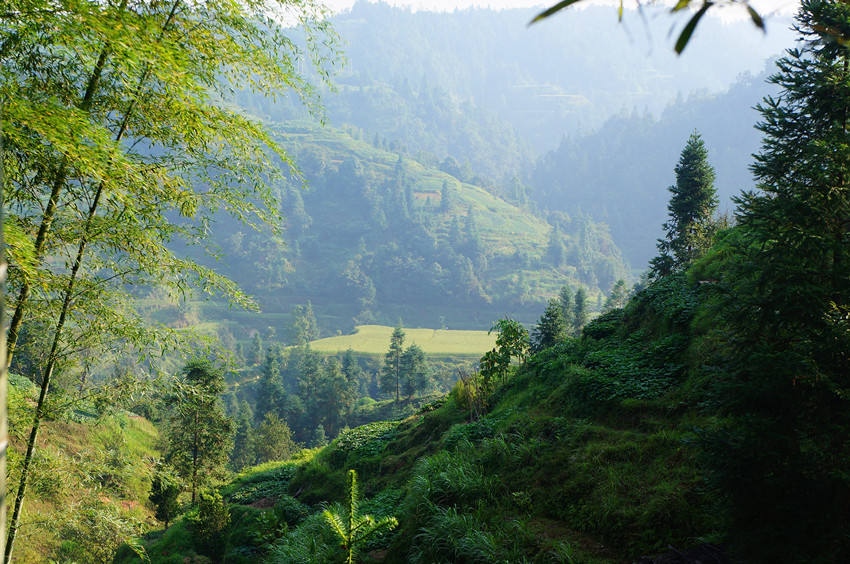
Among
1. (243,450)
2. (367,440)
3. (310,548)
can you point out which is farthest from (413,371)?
(310,548)

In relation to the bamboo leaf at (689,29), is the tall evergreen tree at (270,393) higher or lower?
lower

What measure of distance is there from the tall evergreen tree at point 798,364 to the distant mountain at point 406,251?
13077 cm

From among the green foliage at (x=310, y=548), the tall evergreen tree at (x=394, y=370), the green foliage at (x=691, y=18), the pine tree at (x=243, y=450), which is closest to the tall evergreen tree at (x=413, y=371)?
the tall evergreen tree at (x=394, y=370)

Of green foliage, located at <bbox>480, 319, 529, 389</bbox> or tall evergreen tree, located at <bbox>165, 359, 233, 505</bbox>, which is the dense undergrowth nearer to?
green foliage, located at <bbox>480, 319, 529, 389</bbox>

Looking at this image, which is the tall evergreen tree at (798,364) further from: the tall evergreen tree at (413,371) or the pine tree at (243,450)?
the tall evergreen tree at (413,371)

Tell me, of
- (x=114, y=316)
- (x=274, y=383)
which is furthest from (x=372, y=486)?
(x=274, y=383)

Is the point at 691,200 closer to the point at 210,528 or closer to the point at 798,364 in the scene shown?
the point at 798,364

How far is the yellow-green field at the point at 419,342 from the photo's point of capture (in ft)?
319

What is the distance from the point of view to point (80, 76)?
479cm

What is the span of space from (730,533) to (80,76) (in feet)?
22.3

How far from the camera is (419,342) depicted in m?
105

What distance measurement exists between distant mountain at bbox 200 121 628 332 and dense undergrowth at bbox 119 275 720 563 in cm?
12444

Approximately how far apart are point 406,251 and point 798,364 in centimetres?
16190

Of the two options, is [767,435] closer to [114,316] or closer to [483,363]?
[114,316]
